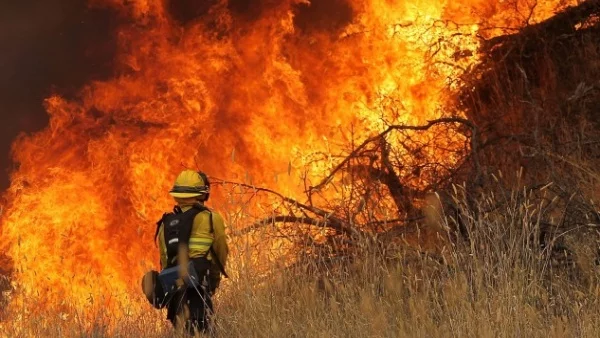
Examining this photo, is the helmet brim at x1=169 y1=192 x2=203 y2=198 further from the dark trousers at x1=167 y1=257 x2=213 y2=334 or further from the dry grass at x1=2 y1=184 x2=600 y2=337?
the dry grass at x1=2 y1=184 x2=600 y2=337

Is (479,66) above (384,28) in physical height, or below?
below

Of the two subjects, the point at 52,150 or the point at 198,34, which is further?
the point at 198,34

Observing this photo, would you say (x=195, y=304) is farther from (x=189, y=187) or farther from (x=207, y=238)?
(x=189, y=187)

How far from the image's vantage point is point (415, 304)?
4934 millimetres

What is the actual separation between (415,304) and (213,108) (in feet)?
14.6

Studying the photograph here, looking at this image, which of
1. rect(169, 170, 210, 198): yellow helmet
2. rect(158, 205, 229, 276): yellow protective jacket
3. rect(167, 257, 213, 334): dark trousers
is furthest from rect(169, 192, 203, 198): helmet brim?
rect(167, 257, 213, 334): dark trousers

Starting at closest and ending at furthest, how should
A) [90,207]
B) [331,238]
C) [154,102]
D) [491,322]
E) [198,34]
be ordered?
1. [491,322]
2. [331,238]
3. [90,207]
4. [154,102]
5. [198,34]

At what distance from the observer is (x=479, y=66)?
9.27m

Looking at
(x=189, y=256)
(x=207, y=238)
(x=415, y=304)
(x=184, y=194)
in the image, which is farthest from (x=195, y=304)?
(x=415, y=304)

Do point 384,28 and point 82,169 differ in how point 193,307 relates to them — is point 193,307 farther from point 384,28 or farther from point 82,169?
point 384,28

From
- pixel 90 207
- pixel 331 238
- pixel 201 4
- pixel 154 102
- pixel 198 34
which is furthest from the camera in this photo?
pixel 201 4

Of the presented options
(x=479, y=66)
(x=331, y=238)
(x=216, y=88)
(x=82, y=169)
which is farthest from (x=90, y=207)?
(x=479, y=66)

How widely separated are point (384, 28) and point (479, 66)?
3.98ft

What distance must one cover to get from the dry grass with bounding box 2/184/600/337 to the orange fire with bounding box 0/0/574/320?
1829mm
